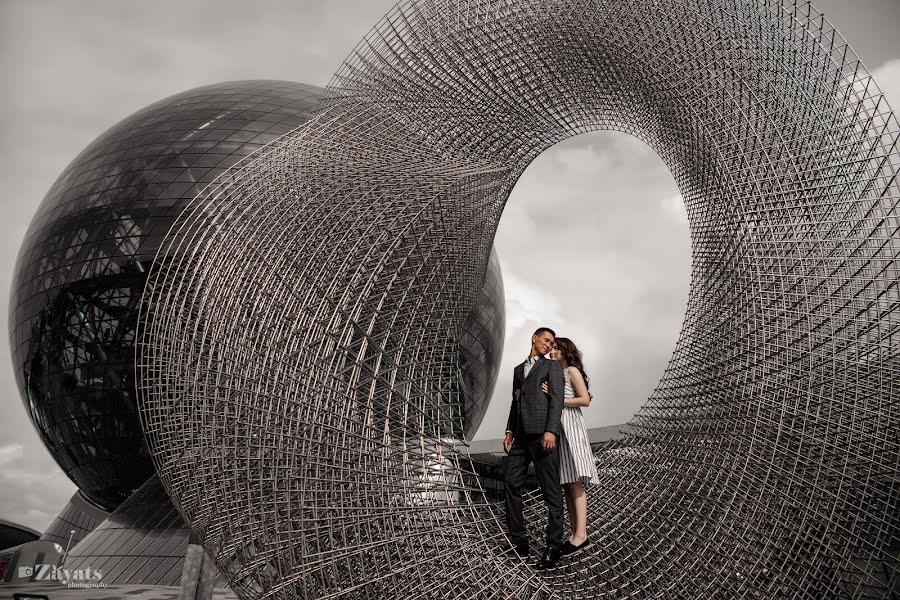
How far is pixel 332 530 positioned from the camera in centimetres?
534

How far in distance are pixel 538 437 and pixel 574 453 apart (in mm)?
528

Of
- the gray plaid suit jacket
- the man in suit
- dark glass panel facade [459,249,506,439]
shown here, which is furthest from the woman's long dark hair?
dark glass panel facade [459,249,506,439]

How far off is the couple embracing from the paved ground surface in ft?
20.4

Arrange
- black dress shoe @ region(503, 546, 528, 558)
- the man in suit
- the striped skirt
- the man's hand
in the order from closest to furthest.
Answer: the man's hand < the man in suit < the striped skirt < black dress shoe @ region(503, 546, 528, 558)

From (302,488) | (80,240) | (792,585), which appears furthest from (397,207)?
(80,240)

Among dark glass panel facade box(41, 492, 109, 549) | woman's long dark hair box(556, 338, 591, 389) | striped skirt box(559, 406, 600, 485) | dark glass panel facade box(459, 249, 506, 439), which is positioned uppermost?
dark glass panel facade box(459, 249, 506, 439)

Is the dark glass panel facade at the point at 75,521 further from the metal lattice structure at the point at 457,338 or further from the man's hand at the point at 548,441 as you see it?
the man's hand at the point at 548,441

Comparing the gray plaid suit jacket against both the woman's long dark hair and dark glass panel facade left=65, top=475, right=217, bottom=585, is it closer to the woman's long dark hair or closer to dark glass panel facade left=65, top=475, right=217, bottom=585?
the woman's long dark hair

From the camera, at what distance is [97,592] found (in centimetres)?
1005

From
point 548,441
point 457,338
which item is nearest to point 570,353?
point 548,441

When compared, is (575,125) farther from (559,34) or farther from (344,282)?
(344,282)

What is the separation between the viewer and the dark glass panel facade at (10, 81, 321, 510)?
587 inches

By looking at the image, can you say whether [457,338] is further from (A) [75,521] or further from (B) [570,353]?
(A) [75,521]

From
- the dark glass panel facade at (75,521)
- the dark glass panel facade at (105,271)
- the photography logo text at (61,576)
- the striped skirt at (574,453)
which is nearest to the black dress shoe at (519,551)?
the striped skirt at (574,453)
